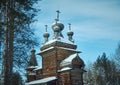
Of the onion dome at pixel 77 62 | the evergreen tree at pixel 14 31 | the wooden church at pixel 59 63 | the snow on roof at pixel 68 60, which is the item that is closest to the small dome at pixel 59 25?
the wooden church at pixel 59 63

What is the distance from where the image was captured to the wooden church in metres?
39.4

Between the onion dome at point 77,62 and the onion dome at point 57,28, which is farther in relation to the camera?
the onion dome at point 57,28

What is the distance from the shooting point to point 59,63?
4162 cm

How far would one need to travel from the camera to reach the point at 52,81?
40031mm

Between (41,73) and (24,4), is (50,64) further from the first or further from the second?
(24,4)

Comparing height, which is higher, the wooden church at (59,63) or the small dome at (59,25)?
the small dome at (59,25)

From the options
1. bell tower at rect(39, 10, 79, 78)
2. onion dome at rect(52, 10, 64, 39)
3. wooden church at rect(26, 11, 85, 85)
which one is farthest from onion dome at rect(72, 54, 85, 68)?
onion dome at rect(52, 10, 64, 39)

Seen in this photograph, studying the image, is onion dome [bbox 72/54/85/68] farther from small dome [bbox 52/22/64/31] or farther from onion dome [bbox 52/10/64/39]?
small dome [bbox 52/22/64/31]

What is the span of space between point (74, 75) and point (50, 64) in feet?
16.9

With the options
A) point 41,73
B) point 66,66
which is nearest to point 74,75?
Answer: point 66,66

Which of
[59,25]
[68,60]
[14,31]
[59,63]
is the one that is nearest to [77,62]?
[68,60]

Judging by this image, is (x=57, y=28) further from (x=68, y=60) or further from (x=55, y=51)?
(x=68, y=60)

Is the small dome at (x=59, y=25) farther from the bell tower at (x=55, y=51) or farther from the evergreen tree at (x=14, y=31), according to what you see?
the evergreen tree at (x=14, y=31)

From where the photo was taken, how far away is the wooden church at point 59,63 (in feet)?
129
